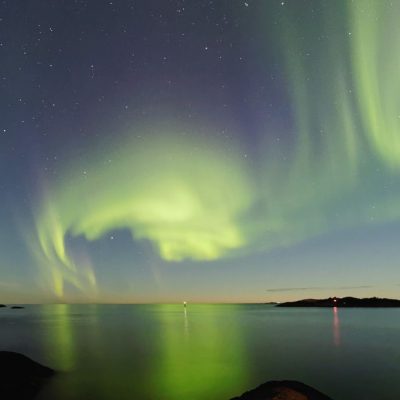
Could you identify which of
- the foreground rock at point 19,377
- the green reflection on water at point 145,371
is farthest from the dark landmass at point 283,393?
the foreground rock at point 19,377

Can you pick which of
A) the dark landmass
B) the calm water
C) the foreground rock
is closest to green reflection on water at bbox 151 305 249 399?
the calm water

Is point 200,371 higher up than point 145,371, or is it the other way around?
point 145,371

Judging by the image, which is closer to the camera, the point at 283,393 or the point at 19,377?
the point at 283,393

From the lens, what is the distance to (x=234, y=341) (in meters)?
62.2

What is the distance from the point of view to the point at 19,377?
76.7ft

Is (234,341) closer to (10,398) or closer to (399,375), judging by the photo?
(399,375)

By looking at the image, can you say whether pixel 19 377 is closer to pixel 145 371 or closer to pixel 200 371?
pixel 145 371

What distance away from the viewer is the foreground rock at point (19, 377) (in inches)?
834

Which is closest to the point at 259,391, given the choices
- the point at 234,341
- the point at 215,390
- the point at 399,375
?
the point at 215,390

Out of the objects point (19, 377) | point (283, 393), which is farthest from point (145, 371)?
point (283, 393)

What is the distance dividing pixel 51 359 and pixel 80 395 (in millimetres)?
19264

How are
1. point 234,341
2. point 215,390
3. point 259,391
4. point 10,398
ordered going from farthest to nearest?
point 234,341 < point 215,390 < point 10,398 < point 259,391

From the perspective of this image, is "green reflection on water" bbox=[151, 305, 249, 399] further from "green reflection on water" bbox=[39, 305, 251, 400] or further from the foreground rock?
the foreground rock

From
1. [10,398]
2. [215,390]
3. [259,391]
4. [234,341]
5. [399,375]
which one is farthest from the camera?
[234,341]
